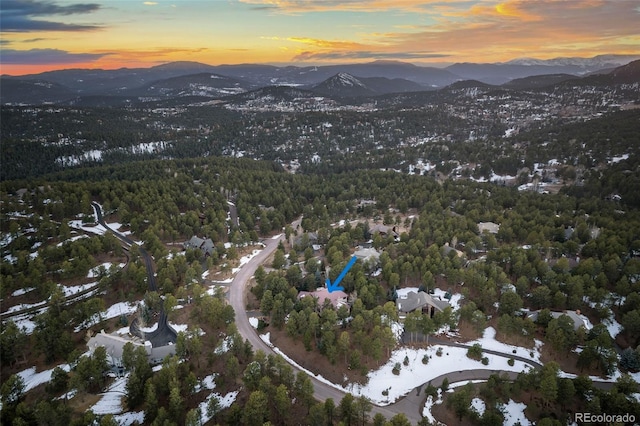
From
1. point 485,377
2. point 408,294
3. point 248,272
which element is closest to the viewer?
point 485,377

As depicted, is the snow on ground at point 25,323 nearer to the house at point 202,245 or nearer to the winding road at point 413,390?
the house at point 202,245

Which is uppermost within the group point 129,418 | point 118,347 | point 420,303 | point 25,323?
point 420,303

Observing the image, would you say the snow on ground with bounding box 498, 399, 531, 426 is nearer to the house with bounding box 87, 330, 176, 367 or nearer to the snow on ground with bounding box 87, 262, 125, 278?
the house with bounding box 87, 330, 176, 367

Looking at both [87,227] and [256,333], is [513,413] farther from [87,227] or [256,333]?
[87,227]

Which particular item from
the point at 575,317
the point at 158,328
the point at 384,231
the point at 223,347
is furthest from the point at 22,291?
the point at 575,317

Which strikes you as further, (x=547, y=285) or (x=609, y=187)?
(x=609, y=187)

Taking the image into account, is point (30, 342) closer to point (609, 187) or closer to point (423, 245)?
point (423, 245)

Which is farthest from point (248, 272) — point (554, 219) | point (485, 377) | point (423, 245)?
point (554, 219)
